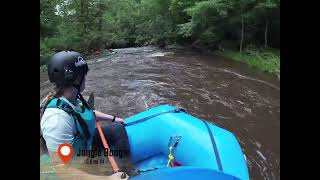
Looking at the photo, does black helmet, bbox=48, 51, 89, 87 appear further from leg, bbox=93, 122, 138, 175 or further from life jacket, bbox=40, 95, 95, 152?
leg, bbox=93, 122, 138, 175

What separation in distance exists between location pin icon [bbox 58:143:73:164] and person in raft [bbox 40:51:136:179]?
0.5 inches

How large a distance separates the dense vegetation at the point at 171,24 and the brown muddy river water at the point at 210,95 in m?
0.57

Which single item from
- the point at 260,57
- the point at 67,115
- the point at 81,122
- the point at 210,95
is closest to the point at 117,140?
the point at 81,122

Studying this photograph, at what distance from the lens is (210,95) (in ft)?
14.8

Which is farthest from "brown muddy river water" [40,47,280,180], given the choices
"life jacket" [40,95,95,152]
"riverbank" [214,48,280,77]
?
"life jacket" [40,95,95,152]

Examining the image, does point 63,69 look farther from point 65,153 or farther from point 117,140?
point 117,140

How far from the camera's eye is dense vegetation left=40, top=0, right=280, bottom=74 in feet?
15.7

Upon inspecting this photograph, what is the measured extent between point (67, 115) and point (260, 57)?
20.7 ft

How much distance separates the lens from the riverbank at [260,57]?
21.0 ft

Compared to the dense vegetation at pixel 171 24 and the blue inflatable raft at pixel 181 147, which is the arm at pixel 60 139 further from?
the dense vegetation at pixel 171 24

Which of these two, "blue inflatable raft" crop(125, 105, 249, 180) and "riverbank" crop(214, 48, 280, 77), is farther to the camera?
"riverbank" crop(214, 48, 280, 77)
